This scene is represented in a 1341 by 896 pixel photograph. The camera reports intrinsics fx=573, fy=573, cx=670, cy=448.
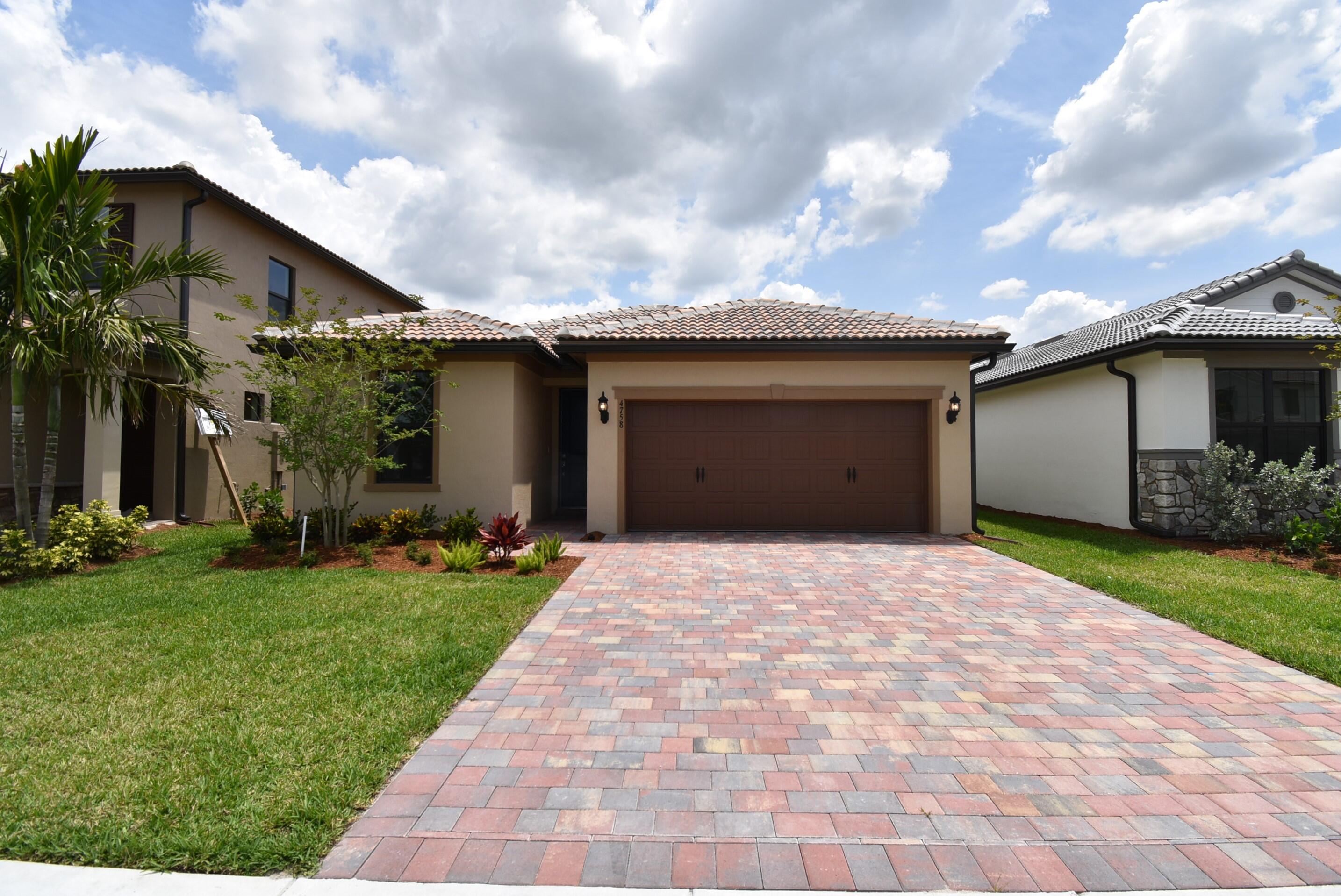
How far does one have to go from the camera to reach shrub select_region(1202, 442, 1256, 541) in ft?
30.3

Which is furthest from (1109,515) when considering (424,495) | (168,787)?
(168,787)

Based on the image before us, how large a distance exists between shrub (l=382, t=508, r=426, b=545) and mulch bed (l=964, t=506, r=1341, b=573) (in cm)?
944

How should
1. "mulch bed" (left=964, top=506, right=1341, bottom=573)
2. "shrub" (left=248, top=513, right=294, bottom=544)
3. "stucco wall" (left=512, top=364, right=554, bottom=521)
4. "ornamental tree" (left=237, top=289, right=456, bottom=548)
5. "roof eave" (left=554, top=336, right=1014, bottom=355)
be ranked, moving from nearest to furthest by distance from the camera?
"mulch bed" (left=964, top=506, right=1341, bottom=573), "ornamental tree" (left=237, top=289, right=456, bottom=548), "shrub" (left=248, top=513, right=294, bottom=544), "roof eave" (left=554, top=336, right=1014, bottom=355), "stucco wall" (left=512, top=364, right=554, bottom=521)

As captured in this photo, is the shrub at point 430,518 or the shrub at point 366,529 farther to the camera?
the shrub at point 430,518

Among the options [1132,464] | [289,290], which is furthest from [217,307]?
[1132,464]

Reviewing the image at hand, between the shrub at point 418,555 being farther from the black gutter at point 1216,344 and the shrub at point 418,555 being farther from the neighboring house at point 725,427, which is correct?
the black gutter at point 1216,344

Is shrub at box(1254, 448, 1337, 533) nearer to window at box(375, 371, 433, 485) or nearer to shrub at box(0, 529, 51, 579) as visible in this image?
window at box(375, 371, 433, 485)

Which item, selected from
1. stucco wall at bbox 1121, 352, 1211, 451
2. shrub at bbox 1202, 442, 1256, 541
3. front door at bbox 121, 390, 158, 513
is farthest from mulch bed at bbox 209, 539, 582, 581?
shrub at bbox 1202, 442, 1256, 541

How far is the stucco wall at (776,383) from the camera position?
10.5m

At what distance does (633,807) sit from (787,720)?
1.25 metres

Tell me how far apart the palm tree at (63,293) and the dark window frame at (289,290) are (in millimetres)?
5276

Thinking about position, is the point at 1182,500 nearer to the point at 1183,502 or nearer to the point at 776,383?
the point at 1183,502

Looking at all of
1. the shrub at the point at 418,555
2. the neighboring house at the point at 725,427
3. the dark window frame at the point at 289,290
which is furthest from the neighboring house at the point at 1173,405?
the dark window frame at the point at 289,290

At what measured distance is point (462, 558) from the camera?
292 inches
